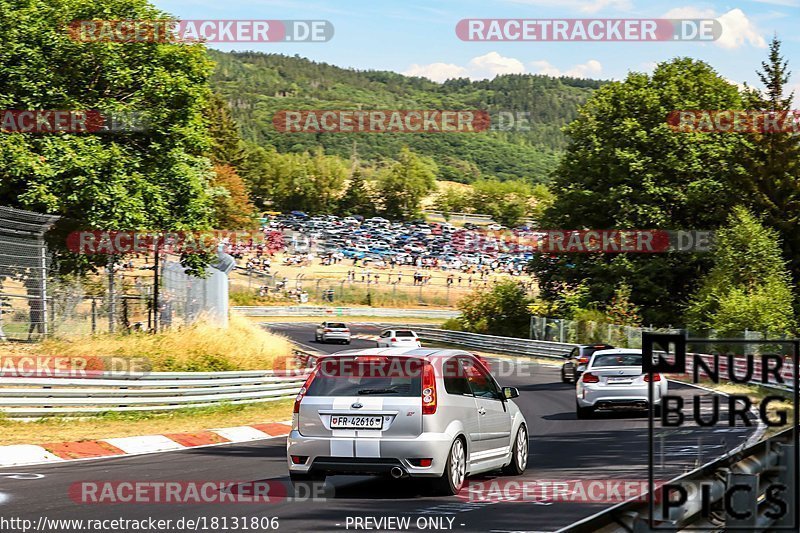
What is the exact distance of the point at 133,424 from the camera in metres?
20.4

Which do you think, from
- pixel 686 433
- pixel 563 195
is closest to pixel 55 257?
pixel 686 433

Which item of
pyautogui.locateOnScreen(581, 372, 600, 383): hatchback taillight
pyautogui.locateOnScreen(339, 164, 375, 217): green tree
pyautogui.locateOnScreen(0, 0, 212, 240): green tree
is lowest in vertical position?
pyautogui.locateOnScreen(581, 372, 600, 383): hatchback taillight

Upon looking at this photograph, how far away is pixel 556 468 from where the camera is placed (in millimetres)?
14109

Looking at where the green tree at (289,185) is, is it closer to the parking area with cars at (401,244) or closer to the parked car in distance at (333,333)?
the parking area with cars at (401,244)

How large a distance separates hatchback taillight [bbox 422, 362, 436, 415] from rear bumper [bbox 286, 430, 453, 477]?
273 mm

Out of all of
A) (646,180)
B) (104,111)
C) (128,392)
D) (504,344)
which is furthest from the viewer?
(504,344)

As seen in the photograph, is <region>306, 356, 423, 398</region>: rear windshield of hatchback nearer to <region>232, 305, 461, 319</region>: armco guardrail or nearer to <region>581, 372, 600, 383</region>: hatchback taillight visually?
<region>581, 372, 600, 383</region>: hatchback taillight

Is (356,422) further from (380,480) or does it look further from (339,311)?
(339,311)

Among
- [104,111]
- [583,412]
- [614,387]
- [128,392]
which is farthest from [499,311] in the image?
[128,392]

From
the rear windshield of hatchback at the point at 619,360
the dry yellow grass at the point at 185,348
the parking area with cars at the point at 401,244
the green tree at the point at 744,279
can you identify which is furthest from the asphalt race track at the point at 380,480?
the parking area with cars at the point at 401,244

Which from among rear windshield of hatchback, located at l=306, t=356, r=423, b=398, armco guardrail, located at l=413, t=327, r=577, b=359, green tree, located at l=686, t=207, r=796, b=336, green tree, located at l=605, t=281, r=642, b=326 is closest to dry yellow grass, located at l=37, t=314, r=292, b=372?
rear windshield of hatchback, located at l=306, t=356, r=423, b=398

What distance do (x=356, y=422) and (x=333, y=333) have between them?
5061 cm

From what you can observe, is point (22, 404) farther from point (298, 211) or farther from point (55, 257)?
point (298, 211)

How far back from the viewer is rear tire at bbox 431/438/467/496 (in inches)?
438
